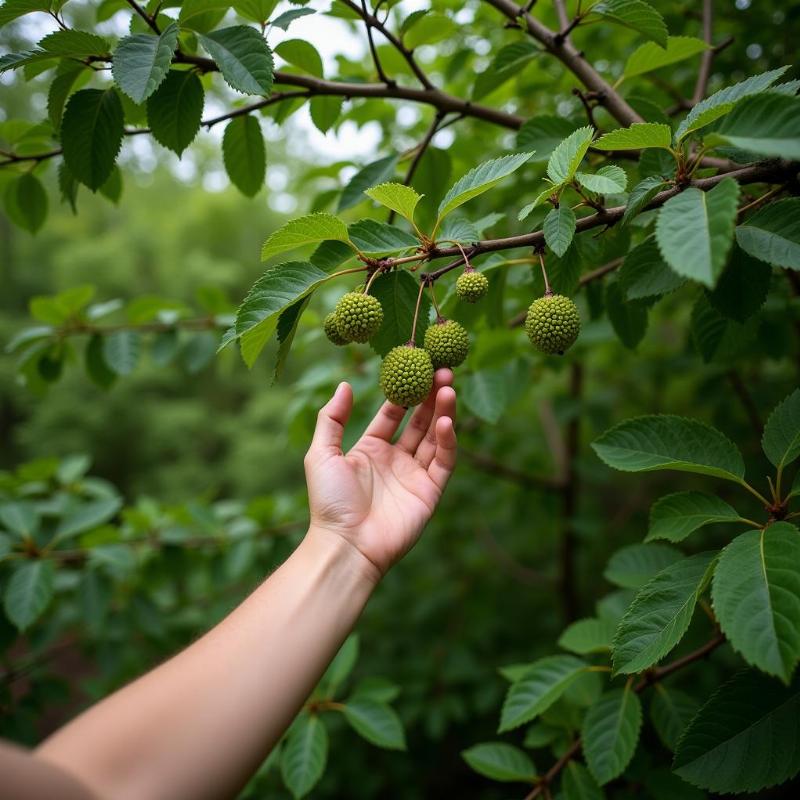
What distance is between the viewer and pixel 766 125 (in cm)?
63

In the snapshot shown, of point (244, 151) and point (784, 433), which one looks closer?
point (784, 433)

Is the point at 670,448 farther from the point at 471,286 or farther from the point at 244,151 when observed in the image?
the point at 244,151

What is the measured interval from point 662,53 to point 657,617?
1.06m

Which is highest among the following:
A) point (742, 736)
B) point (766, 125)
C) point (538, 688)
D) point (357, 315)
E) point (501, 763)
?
point (766, 125)

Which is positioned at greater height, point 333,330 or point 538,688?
point 333,330

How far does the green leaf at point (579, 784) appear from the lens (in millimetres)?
1045

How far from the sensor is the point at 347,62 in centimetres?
163

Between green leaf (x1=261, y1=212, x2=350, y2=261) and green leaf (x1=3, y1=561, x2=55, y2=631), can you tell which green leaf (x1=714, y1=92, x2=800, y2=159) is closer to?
green leaf (x1=261, y1=212, x2=350, y2=261)

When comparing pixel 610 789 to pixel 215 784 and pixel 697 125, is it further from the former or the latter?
pixel 697 125

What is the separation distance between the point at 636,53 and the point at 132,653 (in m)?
2.90

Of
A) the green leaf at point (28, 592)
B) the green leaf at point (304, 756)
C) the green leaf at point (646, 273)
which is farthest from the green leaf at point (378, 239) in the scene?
the green leaf at point (28, 592)

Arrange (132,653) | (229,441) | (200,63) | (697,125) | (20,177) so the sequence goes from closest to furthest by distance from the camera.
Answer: (697,125), (200,63), (20,177), (132,653), (229,441)

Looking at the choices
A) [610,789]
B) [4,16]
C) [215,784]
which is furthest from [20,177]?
[610,789]

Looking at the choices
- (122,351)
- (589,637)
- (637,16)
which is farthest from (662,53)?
(122,351)
